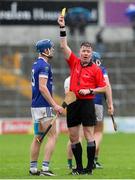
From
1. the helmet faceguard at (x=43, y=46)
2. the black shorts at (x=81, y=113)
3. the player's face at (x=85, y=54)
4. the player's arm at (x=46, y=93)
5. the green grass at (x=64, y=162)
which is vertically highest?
the helmet faceguard at (x=43, y=46)

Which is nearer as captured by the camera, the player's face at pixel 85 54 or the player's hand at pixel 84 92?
the player's hand at pixel 84 92

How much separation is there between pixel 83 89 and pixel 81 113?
40 cm

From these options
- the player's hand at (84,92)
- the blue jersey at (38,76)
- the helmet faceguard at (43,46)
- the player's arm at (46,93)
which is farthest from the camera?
the helmet faceguard at (43,46)

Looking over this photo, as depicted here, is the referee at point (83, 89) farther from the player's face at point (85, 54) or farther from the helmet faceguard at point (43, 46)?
the helmet faceguard at point (43, 46)

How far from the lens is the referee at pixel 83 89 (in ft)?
39.1

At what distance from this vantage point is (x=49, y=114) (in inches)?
482

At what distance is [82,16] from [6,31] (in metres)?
4.07

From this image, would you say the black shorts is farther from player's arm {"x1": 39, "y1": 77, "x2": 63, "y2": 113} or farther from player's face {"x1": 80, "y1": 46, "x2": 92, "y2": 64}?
player's face {"x1": 80, "y1": 46, "x2": 92, "y2": 64}

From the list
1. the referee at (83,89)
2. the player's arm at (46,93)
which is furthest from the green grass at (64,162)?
the player's arm at (46,93)

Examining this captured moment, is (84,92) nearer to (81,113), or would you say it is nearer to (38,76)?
(81,113)

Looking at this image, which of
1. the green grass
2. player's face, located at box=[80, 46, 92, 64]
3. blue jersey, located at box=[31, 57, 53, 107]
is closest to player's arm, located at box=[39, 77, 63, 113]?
blue jersey, located at box=[31, 57, 53, 107]

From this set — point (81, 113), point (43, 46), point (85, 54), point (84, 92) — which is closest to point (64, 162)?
point (81, 113)

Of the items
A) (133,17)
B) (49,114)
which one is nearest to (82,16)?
(133,17)

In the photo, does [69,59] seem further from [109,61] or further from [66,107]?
[109,61]
